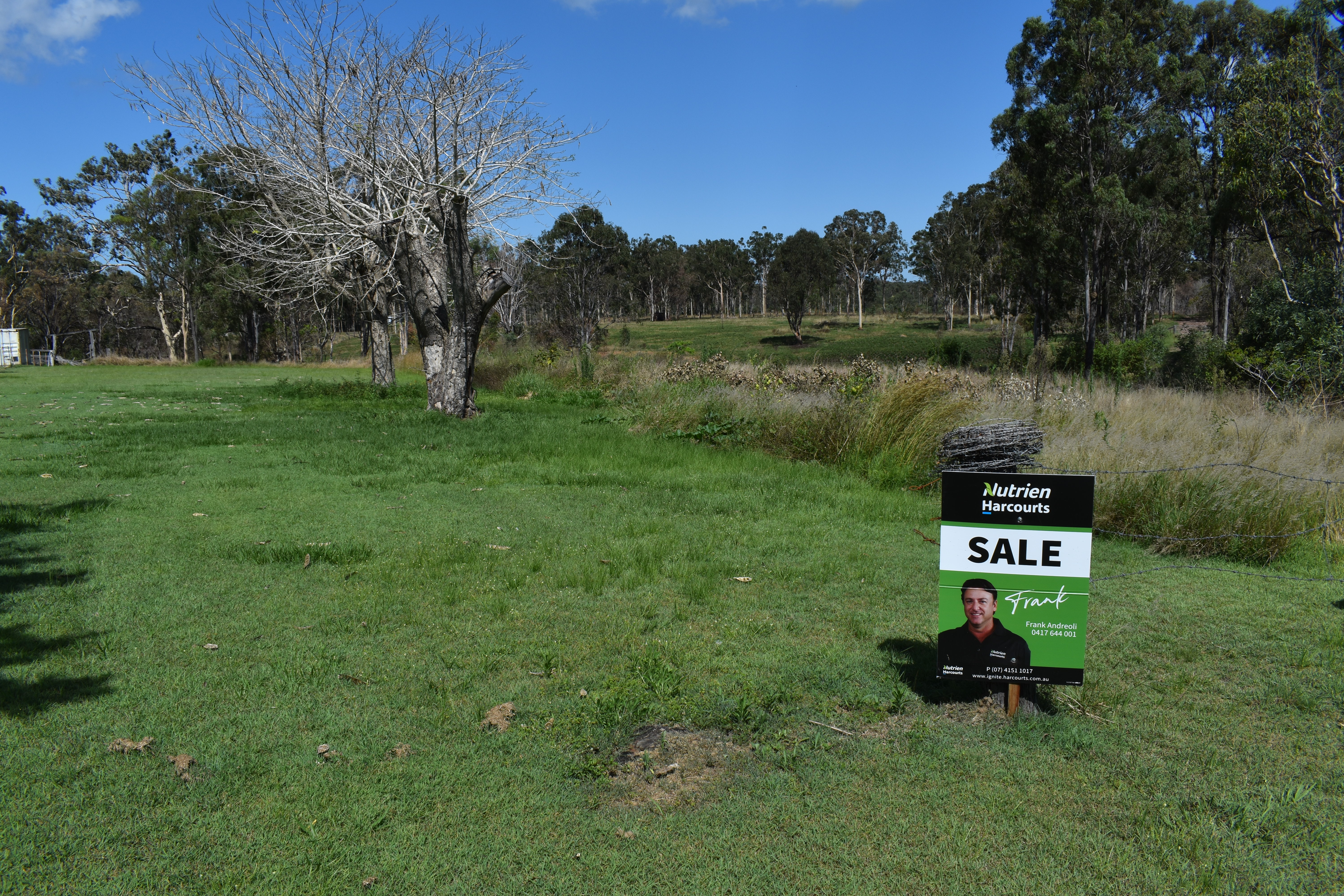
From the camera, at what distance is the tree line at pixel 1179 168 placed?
21.1m

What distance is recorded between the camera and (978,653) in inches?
149

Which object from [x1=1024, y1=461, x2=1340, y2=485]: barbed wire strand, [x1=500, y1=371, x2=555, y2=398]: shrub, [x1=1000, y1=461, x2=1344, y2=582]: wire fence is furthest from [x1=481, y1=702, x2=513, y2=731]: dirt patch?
[x1=500, y1=371, x2=555, y2=398]: shrub

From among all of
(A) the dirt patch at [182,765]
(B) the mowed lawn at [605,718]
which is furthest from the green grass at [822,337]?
(A) the dirt patch at [182,765]

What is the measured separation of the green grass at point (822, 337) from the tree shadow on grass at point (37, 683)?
95.3 ft

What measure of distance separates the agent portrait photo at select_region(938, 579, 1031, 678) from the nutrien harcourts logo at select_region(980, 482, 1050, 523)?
33 centimetres

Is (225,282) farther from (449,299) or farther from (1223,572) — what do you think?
(1223,572)

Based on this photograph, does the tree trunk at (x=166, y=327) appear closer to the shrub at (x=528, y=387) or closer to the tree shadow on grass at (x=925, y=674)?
the shrub at (x=528, y=387)

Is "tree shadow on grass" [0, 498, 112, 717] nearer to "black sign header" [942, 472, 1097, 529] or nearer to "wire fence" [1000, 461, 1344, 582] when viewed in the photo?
"black sign header" [942, 472, 1097, 529]

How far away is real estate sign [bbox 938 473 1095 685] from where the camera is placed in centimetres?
367

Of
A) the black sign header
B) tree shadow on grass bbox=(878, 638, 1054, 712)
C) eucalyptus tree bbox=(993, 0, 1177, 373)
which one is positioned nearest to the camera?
the black sign header

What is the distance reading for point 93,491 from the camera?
8203mm

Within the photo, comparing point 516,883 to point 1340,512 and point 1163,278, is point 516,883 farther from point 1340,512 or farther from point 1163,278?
point 1163,278

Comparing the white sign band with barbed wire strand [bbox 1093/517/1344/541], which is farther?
barbed wire strand [bbox 1093/517/1344/541]

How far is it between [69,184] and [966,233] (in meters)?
55.9
